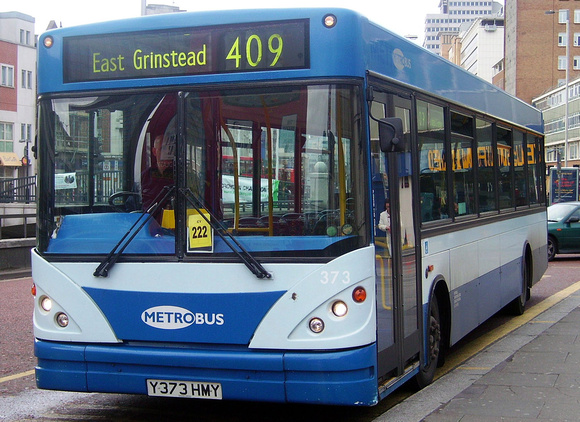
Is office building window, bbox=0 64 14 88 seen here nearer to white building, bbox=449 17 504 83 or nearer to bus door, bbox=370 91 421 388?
bus door, bbox=370 91 421 388

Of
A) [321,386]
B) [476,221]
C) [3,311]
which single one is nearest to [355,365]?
[321,386]

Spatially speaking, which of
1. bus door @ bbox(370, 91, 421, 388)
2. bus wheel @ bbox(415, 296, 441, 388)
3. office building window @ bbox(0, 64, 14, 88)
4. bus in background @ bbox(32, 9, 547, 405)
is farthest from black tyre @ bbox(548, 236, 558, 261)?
office building window @ bbox(0, 64, 14, 88)

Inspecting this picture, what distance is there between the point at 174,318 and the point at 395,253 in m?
1.72

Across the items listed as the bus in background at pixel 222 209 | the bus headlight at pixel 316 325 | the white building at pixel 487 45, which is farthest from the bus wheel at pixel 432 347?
the white building at pixel 487 45

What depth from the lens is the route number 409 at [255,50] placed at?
18.8 feet

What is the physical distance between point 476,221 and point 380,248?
10.8 ft

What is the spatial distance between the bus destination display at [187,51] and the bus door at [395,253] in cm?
77

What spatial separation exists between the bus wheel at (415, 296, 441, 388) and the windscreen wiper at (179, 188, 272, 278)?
7.17 ft

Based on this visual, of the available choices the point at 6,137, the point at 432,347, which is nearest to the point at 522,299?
the point at 432,347

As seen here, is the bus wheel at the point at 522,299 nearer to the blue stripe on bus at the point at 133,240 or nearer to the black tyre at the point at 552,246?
the blue stripe on bus at the point at 133,240

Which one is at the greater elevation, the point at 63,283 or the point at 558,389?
the point at 63,283

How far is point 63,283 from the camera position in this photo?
19.8ft

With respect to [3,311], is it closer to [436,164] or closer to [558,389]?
[436,164]

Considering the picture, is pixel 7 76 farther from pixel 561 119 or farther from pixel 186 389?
pixel 186 389
